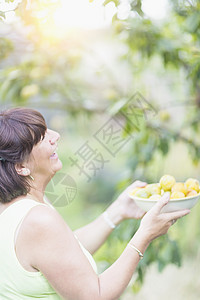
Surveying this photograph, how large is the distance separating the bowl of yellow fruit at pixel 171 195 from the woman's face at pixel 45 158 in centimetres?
25

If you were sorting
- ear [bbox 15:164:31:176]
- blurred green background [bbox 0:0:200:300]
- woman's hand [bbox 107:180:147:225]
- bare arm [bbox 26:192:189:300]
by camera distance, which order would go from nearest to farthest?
1. bare arm [bbox 26:192:189:300]
2. ear [bbox 15:164:31:176]
3. woman's hand [bbox 107:180:147:225]
4. blurred green background [bbox 0:0:200:300]

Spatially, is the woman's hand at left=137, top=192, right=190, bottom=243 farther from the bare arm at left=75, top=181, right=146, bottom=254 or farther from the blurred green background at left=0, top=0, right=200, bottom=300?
the blurred green background at left=0, top=0, right=200, bottom=300

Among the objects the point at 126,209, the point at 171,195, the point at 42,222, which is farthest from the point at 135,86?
the point at 42,222

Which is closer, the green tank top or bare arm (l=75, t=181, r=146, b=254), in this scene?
the green tank top

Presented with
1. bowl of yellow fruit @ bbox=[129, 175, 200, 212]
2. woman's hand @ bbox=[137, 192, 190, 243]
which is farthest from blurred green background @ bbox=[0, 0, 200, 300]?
woman's hand @ bbox=[137, 192, 190, 243]

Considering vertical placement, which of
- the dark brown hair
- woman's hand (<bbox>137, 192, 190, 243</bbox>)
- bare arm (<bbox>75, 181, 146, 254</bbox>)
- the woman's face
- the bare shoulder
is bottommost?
bare arm (<bbox>75, 181, 146, 254</bbox>)

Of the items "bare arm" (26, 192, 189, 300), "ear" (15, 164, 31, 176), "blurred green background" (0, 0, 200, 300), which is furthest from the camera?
"blurred green background" (0, 0, 200, 300)

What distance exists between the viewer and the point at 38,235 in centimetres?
99

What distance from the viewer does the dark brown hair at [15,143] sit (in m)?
1.07

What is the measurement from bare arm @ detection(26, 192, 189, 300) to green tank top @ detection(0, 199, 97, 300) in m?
0.04

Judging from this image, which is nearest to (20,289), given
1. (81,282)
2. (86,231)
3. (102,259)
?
(81,282)

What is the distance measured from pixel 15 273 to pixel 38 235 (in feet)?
0.43

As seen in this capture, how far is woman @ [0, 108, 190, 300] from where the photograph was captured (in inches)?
39.3

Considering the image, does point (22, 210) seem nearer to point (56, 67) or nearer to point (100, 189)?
point (56, 67)
